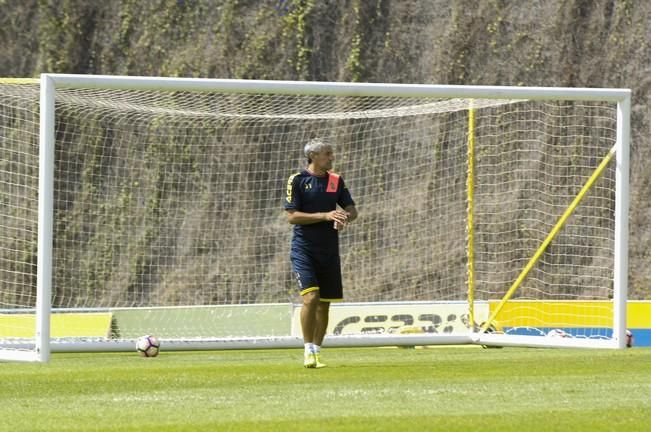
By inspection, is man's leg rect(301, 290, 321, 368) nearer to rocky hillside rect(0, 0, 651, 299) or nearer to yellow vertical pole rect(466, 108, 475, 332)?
yellow vertical pole rect(466, 108, 475, 332)

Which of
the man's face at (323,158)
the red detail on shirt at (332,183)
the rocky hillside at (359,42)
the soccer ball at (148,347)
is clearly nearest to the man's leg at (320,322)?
the red detail on shirt at (332,183)

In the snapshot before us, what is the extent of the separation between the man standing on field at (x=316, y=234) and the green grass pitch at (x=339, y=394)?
1.88ft

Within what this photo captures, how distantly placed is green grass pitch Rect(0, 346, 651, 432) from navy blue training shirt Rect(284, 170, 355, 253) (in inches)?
41.2

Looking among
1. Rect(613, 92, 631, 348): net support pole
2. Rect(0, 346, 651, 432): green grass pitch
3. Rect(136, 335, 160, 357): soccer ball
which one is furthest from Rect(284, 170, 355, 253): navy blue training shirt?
Rect(613, 92, 631, 348): net support pole

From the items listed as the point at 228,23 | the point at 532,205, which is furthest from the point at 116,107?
the point at 228,23

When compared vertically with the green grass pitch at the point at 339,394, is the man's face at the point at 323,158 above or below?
above

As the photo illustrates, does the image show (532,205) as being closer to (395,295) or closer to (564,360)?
(395,295)

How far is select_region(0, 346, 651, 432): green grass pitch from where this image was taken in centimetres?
666

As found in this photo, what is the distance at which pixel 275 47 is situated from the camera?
83.0 feet

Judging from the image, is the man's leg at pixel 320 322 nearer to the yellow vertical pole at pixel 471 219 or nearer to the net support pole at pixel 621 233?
the net support pole at pixel 621 233

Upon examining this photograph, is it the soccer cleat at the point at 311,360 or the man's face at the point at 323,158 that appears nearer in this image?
the soccer cleat at the point at 311,360

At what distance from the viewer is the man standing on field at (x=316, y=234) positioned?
1079cm

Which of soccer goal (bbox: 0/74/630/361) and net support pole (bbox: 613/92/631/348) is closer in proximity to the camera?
net support pole (bbox: 613/92/631/348)

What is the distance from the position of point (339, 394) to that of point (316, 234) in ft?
9.51
